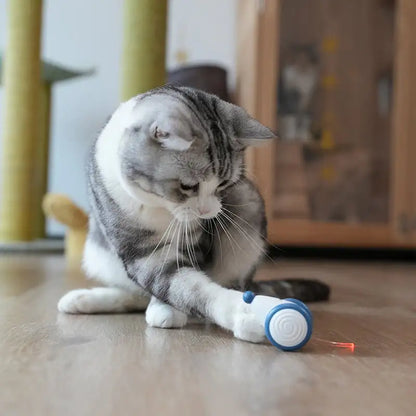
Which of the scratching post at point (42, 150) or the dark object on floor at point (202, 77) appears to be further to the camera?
the scratching post at point (42, 150)

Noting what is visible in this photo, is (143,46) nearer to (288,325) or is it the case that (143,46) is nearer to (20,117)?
(20,117)

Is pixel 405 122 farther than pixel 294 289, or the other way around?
pixel 405 122

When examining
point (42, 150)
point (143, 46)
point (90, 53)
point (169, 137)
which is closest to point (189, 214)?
point (169, 137)

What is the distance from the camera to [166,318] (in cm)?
105

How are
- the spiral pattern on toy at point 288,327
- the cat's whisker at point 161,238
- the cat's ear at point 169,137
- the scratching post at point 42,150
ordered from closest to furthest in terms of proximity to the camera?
the spiral pattern on toy at point 288,327 → the cat's ear at point 169,137 → the cat's whisker at point 161,238 → the scratching post at point 42,150

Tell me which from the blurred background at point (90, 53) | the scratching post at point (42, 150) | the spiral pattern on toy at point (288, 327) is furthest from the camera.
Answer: the blurred background at point (90, 53)

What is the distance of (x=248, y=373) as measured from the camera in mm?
768

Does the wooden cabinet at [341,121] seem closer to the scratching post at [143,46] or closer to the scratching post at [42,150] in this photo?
the scratching post at [143,46]

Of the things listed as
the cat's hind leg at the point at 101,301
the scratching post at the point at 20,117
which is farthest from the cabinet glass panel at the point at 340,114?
the cat's hind leg at the point at 101,301

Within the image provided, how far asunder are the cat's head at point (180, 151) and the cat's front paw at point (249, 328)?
0.21 m

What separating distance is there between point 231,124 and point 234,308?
0.36 m

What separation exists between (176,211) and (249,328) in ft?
0.84

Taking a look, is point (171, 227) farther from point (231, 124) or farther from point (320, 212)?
point (320, 212)

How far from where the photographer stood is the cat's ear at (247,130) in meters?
1.12
